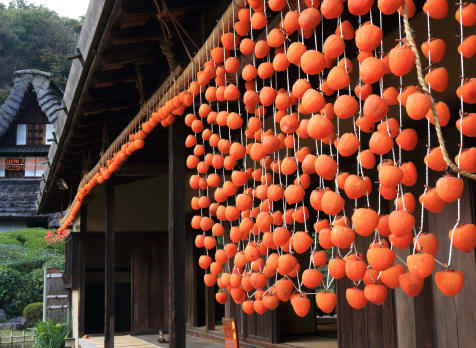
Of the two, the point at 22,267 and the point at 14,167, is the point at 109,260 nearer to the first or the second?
the point at 22,267

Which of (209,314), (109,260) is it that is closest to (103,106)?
(109,260)

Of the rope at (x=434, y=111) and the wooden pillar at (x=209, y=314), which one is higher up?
the rope at (x=434, y=111)

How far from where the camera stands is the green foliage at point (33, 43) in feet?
136

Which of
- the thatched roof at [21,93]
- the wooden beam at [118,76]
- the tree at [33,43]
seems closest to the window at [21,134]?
the thatched roof at [21,93]

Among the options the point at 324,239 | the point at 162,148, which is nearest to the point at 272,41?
the point at 324,239

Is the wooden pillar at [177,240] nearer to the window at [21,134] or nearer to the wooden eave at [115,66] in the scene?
the wooden eave at [115,66]

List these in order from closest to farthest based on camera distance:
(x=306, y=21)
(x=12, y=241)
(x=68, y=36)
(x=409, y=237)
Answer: (x=409, y=237) < (x=306, y=21) < (x=12, y=241) < (x=68, y=36)

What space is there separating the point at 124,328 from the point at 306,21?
598 inches

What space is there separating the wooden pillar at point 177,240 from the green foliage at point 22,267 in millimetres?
22671

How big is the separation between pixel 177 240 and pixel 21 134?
28.5m

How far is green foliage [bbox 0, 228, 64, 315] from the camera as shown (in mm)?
25438

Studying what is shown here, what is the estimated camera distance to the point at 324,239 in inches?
77.7

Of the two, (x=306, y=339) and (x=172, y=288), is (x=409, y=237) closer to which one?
(x=172, y=288)

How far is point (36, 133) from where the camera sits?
101ft
